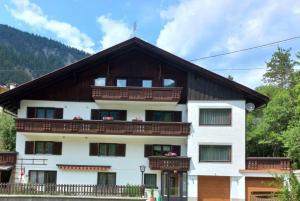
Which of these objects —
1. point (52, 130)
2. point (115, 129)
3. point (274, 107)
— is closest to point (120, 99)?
point (115, 129)

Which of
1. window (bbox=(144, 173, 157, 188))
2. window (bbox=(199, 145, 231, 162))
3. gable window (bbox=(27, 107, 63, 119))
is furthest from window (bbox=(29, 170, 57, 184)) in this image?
window (bbox=(199, 145, 231, 162))

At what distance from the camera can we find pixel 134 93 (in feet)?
123

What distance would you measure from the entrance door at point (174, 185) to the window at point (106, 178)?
3676 millimetres

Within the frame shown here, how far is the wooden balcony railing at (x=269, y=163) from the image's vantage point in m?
35.8

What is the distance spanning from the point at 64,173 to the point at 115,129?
5.05 m

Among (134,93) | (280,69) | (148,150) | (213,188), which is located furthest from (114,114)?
(280,69)

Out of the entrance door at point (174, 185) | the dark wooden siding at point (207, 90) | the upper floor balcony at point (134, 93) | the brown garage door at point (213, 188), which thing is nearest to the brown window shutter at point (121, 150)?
the entrance door at point (174, 185)

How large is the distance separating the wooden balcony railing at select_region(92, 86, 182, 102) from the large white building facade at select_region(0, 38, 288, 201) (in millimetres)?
73

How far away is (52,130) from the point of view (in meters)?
36.9

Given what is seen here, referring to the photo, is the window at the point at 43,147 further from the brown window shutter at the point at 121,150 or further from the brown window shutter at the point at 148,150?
the brown window shutter at the point at 148,150

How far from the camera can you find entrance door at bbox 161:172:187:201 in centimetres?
3694

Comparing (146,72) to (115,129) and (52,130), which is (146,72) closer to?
(115,129)

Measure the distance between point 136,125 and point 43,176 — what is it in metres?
7.92

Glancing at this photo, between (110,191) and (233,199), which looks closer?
(110,191)
